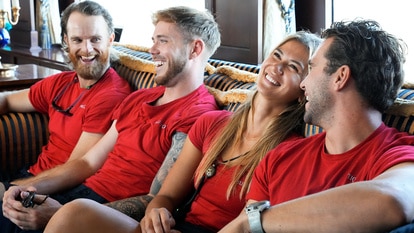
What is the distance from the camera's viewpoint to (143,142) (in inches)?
82.7

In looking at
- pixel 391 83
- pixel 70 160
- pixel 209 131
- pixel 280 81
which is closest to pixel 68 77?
pixel 70 160

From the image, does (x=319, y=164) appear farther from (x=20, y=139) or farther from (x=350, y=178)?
(x=20, y=139)

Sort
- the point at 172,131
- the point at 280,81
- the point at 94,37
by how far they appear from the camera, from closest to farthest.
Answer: the point at 280,81
the point at 172,131
the point at 94,37

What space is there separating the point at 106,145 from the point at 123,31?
94.1 inches

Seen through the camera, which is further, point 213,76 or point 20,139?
point 20,139

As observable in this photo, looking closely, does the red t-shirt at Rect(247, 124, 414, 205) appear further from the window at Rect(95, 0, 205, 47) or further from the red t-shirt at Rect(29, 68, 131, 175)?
the window at Rect(95, 0, 205, 47)

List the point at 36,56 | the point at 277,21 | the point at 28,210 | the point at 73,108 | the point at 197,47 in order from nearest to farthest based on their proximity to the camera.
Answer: the point at 28,210 → the point at 197,47 → the point at 73,108 → the point at 277,21 → the point at 36,56

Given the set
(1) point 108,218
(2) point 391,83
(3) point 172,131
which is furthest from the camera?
(3) point 172,131

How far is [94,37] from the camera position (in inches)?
101

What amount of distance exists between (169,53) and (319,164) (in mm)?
918

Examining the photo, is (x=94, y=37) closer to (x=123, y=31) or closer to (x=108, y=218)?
(x=108, y=218)

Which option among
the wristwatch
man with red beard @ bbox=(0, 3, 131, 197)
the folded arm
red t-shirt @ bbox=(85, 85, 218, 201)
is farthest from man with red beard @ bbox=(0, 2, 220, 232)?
the folded arm

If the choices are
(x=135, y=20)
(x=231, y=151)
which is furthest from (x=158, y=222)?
(x=135, y=20)

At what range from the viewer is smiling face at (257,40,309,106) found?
1736mm
